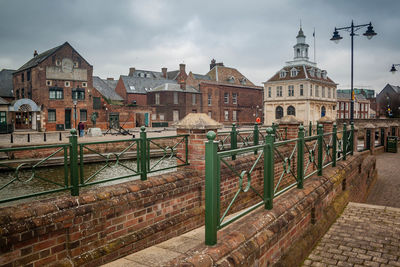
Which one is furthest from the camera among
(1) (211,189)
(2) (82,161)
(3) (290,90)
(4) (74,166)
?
(3) (290,90)

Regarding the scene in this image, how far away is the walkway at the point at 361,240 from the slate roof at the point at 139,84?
39358 mm

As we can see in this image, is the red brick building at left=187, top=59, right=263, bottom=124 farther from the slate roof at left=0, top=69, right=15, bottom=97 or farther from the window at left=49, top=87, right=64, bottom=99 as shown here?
the slate roof at left=0, top=69, right=15, bottom=97

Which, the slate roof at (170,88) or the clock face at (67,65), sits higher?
the clock face at (67,65)

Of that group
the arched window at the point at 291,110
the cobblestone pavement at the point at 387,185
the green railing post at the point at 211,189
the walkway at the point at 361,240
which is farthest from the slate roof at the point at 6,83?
the green railing post at the point at 211,189

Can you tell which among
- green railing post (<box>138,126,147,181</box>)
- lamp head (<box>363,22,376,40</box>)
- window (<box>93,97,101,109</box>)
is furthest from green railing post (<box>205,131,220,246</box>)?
window (<box>93,97,101,109</box>)

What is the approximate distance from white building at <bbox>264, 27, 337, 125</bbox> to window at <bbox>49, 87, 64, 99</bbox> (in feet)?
99.1

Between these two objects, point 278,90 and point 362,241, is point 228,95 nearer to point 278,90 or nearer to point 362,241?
point 278,90

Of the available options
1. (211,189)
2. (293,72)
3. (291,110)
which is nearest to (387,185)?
(211,189)

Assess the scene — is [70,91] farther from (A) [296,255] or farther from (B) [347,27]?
(A) [296,255]

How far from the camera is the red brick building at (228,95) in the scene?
45.6 metres

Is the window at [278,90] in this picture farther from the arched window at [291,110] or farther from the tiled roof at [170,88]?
the tiled roof at [170,88]

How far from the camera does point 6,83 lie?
1570 inches

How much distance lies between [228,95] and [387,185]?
3889cm

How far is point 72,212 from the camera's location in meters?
4.09
